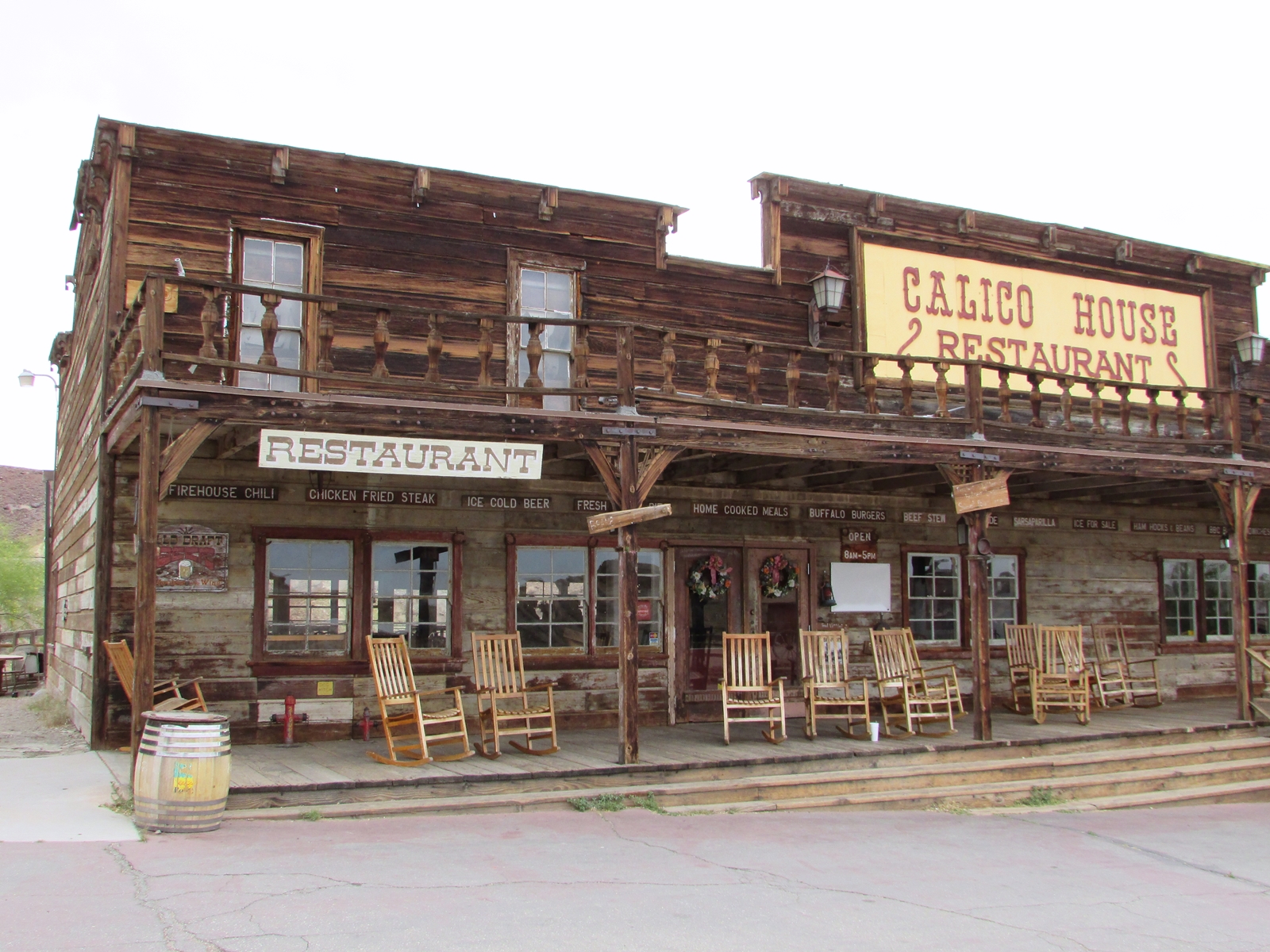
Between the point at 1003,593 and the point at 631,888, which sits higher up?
the point at 1003,593

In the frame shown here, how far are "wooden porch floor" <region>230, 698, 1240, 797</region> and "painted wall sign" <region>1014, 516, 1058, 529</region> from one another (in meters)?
2.45

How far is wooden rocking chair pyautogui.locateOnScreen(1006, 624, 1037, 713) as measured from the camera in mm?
12117

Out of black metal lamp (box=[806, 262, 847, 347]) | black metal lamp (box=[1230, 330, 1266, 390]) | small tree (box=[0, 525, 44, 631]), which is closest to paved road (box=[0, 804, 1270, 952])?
black metal lamp (box=[806, 262, 847, 347])

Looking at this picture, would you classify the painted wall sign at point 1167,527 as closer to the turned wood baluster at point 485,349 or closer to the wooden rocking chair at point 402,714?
the wooden rocking chair at point 402,714

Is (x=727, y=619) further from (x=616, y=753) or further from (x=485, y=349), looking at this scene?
(x=485, y=349)

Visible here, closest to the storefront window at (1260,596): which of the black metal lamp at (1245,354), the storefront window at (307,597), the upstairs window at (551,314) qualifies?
the black metal lamp at (1245,354)

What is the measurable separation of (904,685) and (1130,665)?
5131 mm

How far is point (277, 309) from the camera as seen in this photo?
9898 mm

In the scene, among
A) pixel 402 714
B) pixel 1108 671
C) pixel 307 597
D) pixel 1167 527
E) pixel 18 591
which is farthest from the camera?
pixel 18 591

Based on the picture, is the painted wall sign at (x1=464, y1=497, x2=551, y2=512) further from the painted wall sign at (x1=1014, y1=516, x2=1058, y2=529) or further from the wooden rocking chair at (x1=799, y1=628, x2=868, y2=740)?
the painted wall sign at (x1=1014, y1=516, x2=1058, y2=529)

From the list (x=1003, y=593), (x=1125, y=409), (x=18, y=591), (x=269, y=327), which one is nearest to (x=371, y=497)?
(x=269, y=327)

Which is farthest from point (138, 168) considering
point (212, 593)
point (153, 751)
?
point (153, 751)

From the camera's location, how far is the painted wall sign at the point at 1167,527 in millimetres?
14148

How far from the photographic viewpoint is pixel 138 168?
9609 millimetres
